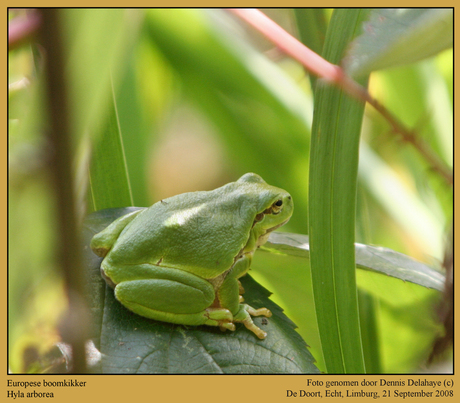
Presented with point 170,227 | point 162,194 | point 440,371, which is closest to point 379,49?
point 170,227

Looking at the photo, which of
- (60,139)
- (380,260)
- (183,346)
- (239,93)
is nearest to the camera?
(60,139)

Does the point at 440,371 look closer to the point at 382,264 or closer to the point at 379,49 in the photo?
the point at 382,264

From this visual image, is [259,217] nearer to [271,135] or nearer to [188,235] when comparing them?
[188,235]

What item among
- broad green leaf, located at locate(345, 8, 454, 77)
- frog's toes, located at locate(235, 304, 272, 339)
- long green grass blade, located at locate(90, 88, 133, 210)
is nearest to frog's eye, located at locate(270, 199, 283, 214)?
frog's toes, located at locate(235, 304, 272, 339)

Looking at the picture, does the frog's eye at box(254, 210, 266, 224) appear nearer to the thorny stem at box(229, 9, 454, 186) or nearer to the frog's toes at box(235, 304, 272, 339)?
the frog's toes at box(235, 304, 272, 339)

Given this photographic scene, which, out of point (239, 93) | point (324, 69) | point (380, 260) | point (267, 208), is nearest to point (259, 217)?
point (267, 208)

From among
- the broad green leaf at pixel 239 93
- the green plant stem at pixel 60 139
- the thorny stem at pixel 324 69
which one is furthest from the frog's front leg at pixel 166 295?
the broad green leaf at pixel 239 93
